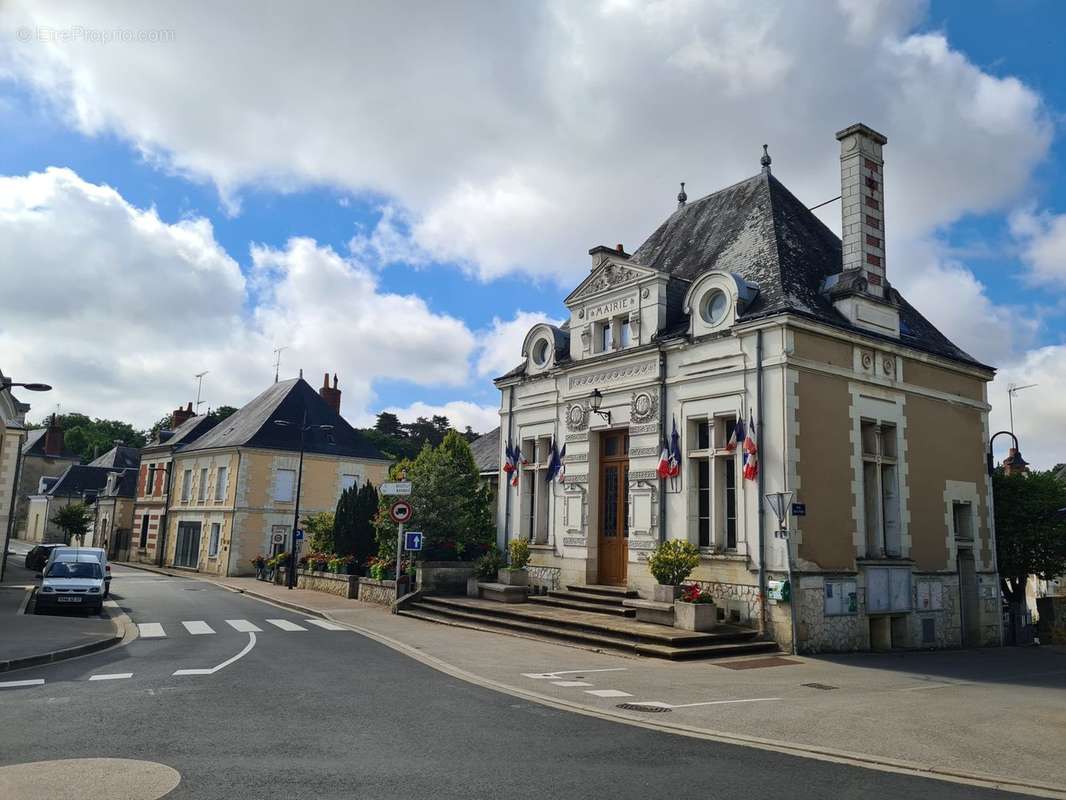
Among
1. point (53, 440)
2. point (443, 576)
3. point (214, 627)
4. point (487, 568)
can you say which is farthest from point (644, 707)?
point (53, 440)

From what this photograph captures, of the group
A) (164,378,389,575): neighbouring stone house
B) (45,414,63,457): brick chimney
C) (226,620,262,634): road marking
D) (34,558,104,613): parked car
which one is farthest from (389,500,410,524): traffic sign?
(45,414,63,457): brick chimney

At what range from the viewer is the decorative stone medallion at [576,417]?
19750 mm

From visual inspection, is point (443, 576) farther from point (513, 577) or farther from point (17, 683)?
point (17, 683)

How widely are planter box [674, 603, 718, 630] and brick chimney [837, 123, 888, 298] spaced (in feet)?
26.0

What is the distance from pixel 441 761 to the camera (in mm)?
6246

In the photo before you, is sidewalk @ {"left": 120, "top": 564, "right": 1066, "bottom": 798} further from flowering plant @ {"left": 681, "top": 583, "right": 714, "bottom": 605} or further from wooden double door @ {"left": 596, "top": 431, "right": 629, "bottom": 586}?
wooden double door @ {"left": 596, "top": 431, "right": 629, "bottom": 586}

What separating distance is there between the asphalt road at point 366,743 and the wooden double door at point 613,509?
838cm

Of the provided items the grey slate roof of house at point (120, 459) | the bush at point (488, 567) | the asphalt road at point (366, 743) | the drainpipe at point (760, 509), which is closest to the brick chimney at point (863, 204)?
the drainpipe at point (760, 509)

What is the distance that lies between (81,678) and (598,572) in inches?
457

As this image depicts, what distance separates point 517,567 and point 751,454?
745 cm

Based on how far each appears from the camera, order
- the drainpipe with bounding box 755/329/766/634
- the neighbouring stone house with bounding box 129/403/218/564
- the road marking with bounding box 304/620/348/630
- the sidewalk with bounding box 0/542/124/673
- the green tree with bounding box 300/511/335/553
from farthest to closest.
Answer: the neighbouring stone house with bounding box 129/403/218/564
the green tree with bounding box 300/511/335/553
the road marking with bounding box 304/620/348/630
the drainpipe with bounding box 755/329/766/634
the sidewalk with bounding box 0/542/124/673

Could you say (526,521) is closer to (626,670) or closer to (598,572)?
(598,572)

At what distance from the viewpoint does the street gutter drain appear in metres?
8.75

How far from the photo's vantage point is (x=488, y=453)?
2967 cm
